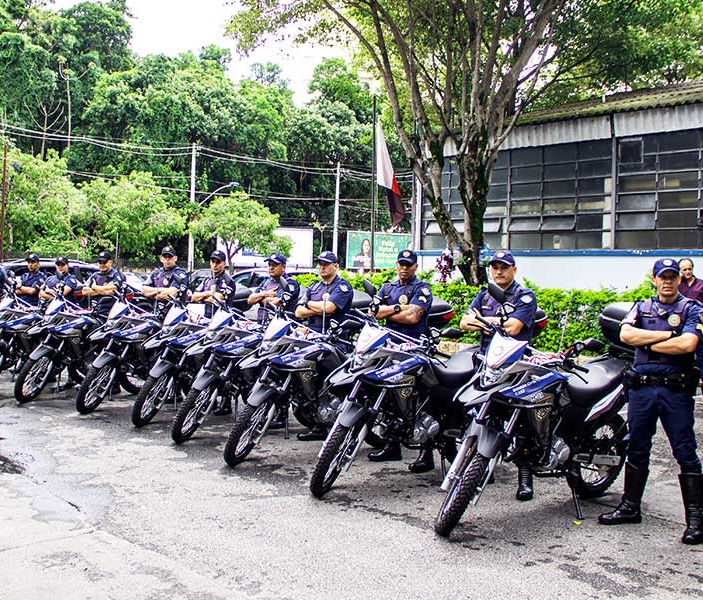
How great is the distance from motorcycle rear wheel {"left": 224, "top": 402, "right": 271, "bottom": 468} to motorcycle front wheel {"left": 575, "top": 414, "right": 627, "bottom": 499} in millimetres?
2579

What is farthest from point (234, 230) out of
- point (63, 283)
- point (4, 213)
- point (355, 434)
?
point (355, 434)

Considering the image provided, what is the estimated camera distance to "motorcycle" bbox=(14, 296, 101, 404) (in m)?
9.74

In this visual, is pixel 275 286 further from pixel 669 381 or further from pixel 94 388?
pixel 669 381

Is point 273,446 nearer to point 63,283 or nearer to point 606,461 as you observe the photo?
point 606,461

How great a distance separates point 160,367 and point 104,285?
10.9 ft

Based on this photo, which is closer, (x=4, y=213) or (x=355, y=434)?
(x=355, y=434)

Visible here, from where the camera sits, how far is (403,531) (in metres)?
5.25

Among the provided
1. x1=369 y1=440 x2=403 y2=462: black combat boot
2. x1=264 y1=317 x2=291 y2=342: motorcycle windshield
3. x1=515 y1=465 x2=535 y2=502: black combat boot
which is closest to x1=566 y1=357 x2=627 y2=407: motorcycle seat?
x1=515 y1=465 x2=535 y2=502: black combat boot

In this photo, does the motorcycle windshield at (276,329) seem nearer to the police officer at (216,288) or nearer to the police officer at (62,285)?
the police officer at (216,288)

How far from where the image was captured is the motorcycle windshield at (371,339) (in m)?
6.27

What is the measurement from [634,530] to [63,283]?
28.8 ft

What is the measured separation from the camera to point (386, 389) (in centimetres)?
621

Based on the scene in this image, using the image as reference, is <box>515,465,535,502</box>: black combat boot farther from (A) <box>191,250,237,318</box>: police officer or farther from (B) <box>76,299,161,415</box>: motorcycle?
(B) <box>76,299,161,415</box>: motorcycle

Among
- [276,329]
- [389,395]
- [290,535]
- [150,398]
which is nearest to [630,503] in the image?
[389,395]
